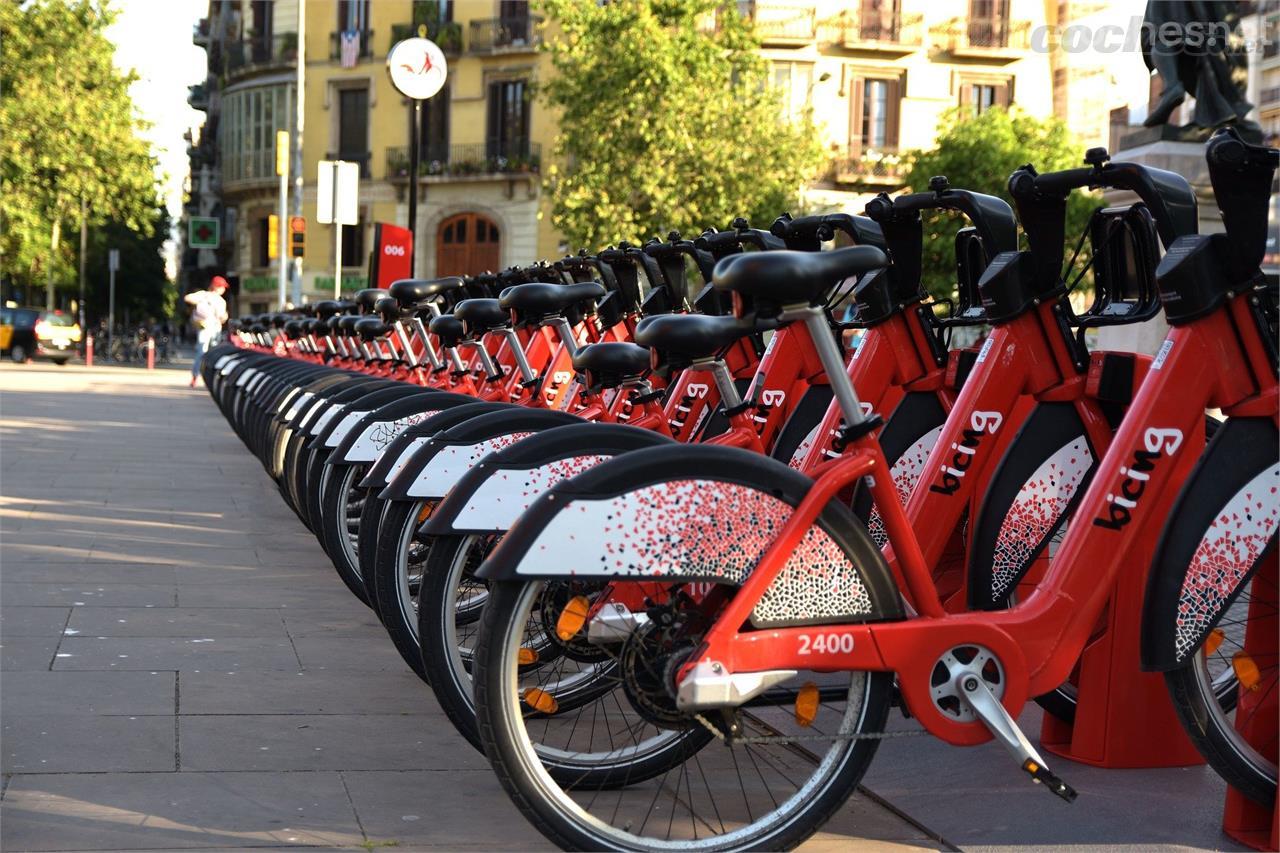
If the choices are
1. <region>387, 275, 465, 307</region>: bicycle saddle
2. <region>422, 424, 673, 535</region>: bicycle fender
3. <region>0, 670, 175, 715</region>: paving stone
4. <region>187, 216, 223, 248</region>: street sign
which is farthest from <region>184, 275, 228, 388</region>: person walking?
<region>422, 424, 673, 535</region>: bicycle fender

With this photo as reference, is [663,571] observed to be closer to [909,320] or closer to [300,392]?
[909,320]

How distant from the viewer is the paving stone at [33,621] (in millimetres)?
5797

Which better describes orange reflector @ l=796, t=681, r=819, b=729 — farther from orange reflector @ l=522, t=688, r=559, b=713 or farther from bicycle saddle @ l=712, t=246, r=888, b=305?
bicycle saddle @ l=712, t=246, r=888, b=305

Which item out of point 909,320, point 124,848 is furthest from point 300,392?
point 124,848

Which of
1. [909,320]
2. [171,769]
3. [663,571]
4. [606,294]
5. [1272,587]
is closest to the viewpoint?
[663,571]

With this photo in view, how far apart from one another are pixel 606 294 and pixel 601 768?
277 centimetres

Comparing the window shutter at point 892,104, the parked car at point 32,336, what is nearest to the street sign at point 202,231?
the parked car at point 32,336

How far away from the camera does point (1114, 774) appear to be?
→ 163 inches

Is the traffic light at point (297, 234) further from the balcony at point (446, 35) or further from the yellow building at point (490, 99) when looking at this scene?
the balcony at point (446, 35)

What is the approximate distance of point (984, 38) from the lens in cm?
4538

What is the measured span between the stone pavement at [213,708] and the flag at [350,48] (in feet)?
135

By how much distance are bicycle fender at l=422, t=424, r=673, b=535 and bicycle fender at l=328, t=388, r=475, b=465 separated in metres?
1.78

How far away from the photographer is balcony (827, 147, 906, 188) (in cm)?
Result: 4416

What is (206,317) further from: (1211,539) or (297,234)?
(1211,539)
